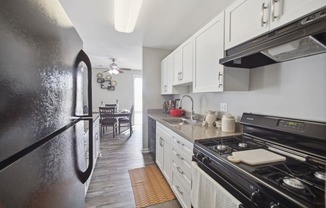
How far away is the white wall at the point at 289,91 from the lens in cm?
109

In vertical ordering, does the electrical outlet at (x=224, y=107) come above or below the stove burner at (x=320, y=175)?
above

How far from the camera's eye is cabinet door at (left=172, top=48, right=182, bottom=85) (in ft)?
8.50

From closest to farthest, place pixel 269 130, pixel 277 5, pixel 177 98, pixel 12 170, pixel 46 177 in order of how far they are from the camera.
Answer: pixel 12 170, pixel 46 177, pixel 277 5, pixel 269 130, pixel 177 98

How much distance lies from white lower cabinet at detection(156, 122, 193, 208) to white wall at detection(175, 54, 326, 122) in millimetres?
707

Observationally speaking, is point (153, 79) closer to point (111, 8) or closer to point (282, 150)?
point (111, 8)

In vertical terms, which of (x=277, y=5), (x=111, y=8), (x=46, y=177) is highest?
(x=111, y=8)

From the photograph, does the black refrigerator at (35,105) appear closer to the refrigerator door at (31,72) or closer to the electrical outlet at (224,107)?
the refrigerator door at (31,72)

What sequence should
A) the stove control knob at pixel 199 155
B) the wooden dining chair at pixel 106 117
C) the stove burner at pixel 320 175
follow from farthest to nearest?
the wooden dining chair at pixel 106 117 < the stove control knob at pixel 199 155 < the stove burner at pixel 320 175

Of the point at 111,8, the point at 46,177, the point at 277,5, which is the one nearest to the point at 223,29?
the point at 277,5

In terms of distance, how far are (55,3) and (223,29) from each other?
1390 mm

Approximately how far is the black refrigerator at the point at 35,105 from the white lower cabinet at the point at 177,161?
1.12 m

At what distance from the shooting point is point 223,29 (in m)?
1.52

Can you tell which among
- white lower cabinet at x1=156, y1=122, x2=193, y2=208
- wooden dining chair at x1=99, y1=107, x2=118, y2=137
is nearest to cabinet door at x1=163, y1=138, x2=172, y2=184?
white lower cabinet at x1=156, y1=122, x2=193, y2=208

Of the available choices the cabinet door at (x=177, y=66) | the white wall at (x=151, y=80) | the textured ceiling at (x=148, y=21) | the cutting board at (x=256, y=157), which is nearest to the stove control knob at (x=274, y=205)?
the cutting board at (x=256, y=157)
